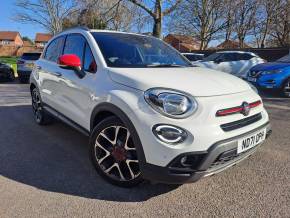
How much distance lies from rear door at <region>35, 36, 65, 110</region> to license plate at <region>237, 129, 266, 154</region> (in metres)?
2.64

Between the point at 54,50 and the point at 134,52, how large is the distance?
1.84m

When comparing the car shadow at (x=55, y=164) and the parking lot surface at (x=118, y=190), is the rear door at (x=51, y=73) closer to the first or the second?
the car shadow at (x=55, y=164)

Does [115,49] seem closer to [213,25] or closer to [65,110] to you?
[65,110]

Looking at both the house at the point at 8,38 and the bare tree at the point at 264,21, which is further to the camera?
the house at the point at 8,38

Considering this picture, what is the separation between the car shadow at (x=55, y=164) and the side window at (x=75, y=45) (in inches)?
54.1

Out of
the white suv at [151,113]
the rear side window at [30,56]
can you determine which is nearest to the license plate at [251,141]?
the white suv at [151,113]

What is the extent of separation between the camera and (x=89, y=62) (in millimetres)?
3584

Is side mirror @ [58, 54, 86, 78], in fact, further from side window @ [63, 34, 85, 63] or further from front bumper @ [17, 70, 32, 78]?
front bumper @ [17, 70, 32, 78]

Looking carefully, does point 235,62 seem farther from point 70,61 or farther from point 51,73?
point 70,61

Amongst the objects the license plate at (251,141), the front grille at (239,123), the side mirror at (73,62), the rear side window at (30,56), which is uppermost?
the side mirror at (73,62)

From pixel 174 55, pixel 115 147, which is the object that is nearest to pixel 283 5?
pixel 174 55

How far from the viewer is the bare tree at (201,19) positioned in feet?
93.8

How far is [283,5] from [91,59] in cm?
2772

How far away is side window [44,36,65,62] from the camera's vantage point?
15.3ft
